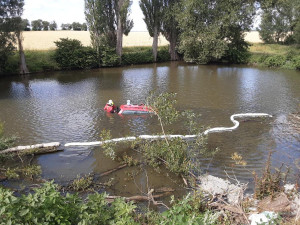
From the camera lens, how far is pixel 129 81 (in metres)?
28.4

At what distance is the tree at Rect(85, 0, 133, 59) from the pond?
6437 mm

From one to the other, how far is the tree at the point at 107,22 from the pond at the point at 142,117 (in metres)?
6.44

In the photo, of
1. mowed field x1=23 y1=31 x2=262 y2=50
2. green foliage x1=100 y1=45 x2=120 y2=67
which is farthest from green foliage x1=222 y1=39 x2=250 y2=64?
green foliage x1=100 y1=45 x2=120 y2=67

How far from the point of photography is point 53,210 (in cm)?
493

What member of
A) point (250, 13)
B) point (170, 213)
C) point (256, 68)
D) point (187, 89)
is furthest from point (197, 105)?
point (250, 13)

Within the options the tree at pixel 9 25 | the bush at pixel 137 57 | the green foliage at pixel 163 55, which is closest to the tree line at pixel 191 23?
the bush at pixel 137 57

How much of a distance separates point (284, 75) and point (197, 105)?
643 inches

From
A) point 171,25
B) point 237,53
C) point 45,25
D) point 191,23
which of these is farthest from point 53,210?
point 45,25

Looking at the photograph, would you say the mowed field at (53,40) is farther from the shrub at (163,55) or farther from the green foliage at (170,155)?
the green foliage at (170,155)

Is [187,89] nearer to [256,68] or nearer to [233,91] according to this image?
[233,91]

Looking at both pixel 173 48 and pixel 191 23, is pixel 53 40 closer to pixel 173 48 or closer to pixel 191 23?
pixel 173 48

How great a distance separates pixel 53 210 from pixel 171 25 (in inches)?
1615

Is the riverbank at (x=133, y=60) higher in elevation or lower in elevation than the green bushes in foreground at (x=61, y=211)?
higher

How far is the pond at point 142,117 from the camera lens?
36.4ft
